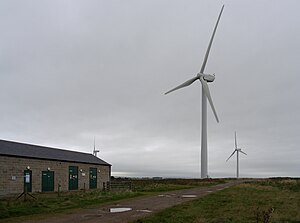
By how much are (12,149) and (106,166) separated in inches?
675

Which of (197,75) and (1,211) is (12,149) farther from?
(197,75)

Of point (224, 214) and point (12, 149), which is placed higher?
point (12, 149)

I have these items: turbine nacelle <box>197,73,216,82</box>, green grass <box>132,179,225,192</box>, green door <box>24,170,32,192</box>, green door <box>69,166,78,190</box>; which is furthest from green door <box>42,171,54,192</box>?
turbine nacelle <box>197,73,216,82</box>

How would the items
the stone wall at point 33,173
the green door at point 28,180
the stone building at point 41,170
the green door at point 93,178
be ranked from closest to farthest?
the stone wall at point 33,173
the stone building at point 41,170
the green door at point 28,180
the green door at point 93,178

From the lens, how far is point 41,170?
1251 inches

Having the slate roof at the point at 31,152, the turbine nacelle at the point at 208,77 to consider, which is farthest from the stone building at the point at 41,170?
the turbine nacelle at the point at 208,77

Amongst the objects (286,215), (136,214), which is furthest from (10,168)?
(286,215)

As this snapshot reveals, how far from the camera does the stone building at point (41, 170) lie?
1089 inches

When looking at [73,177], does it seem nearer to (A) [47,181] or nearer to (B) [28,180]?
(A) [47,181]

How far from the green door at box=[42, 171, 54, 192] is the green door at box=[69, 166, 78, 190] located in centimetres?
331

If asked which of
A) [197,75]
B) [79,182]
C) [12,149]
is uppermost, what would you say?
[197,75]

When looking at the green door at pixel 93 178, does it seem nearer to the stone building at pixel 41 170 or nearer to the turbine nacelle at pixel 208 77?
the stone building at pixel 41 170

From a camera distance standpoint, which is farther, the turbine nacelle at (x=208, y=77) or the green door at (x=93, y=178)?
the turbine nacelle at (x=208, y=77)

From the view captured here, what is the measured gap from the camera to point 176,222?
1336cm
